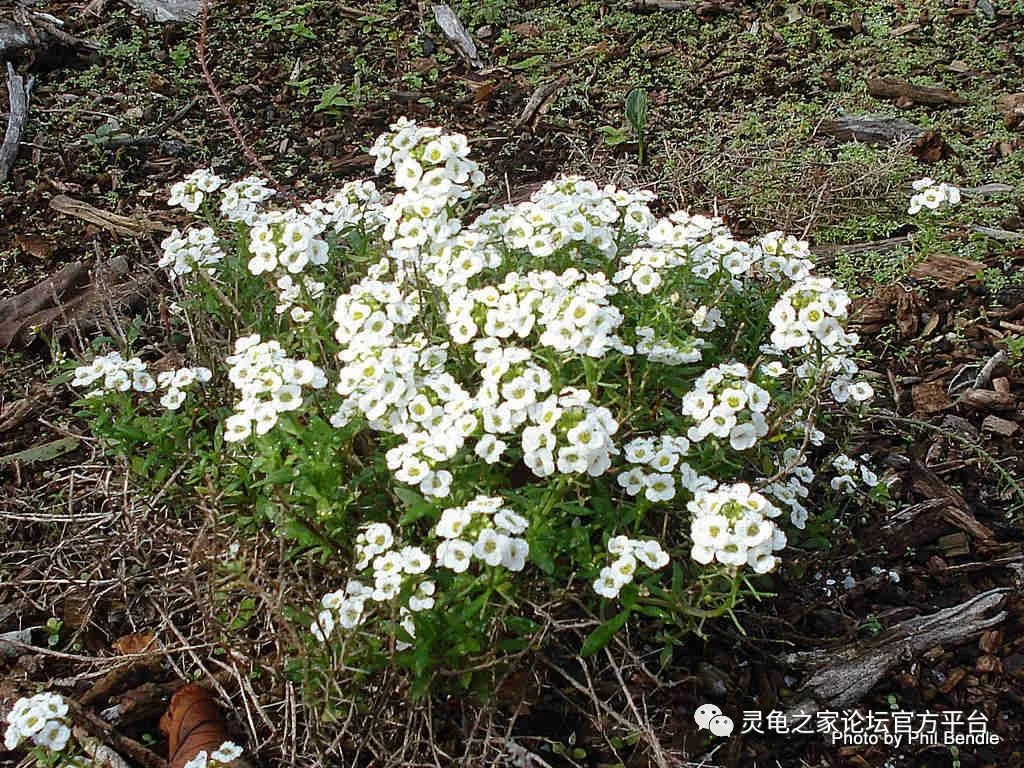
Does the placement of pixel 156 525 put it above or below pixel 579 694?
above

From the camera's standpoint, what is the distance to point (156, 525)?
3107 millimetres

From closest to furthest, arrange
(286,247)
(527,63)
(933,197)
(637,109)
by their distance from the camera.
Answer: (286,247) < (933,197) < (637,109) < (527,63)

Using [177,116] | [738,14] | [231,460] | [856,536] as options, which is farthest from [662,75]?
[231,460]

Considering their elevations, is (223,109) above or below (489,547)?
above

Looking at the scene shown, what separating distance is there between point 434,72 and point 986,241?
2.99 meters

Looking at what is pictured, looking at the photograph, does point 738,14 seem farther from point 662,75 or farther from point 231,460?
point 231,460

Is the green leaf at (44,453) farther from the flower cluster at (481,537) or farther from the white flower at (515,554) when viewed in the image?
the white flower at (515,554)

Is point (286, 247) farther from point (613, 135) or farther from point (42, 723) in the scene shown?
point (613, 135)

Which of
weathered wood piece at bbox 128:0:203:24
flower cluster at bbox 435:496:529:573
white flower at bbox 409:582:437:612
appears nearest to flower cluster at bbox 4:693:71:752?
white flower at bbox 409:582:437:612

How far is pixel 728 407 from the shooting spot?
94.0 inches

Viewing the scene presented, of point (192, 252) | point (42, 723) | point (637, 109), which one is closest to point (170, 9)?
point (637, 109)

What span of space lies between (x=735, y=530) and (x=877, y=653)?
95 cm

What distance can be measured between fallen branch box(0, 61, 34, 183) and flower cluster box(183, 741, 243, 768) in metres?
3.46

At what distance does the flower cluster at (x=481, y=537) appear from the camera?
2184 millimetres
